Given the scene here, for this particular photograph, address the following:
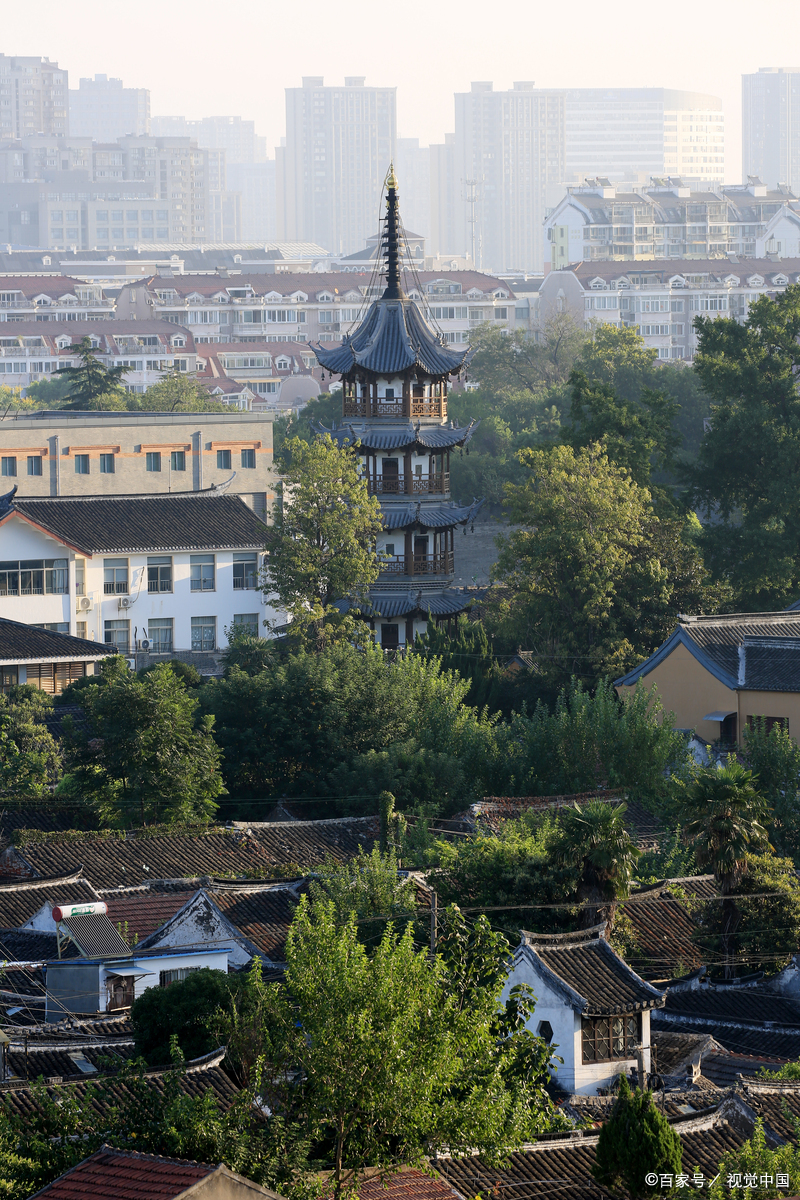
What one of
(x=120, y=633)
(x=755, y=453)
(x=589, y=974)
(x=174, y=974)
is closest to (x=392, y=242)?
(x=755, y=453)

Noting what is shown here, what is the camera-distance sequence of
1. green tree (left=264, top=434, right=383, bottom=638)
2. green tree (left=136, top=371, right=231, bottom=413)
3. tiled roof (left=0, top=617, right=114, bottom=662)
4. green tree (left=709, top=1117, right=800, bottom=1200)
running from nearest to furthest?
green tree (left=709, top=1117, right=800, bottom=1200) < green tree (left=264, top=434, right=383, bottom=638) < tiled roof (left=0, top=617, right=114, bottom=662) < green tree (left=136, top=371, right=231, bottom=413)

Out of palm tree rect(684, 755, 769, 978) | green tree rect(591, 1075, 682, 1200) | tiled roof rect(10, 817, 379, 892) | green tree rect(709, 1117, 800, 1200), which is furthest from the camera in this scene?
tiled roof rect(10, 817, 379, 892)

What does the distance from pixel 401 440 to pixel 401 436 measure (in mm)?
184

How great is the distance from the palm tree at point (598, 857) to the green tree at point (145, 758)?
11.8 m

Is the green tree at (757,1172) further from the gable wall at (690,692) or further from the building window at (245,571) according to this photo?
the building window at (245,571)

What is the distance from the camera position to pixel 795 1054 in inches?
1257

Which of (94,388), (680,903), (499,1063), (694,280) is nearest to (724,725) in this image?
(680,903)

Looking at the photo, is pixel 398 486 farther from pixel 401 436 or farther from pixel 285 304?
pixel 285 304

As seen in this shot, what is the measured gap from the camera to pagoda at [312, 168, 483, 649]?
6169cm

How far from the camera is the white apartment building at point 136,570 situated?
67.0 m

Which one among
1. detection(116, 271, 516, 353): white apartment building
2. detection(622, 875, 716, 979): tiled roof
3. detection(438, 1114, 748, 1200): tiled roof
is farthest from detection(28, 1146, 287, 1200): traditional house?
detection(116, 271, 516, 353): white apartment building

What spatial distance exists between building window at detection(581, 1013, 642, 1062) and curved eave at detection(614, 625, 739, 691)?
61.9 ft

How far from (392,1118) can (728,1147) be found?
6.77 metres

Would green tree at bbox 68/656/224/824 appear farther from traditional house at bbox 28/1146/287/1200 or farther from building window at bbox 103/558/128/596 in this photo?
traditional house at bbox 28/1146/287/1200
